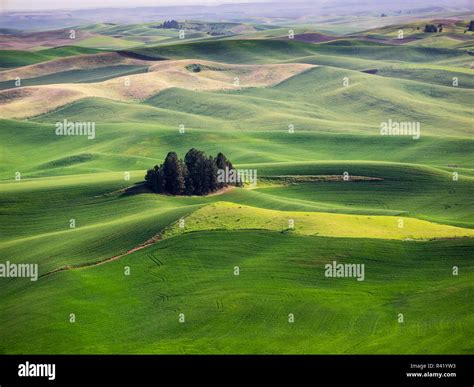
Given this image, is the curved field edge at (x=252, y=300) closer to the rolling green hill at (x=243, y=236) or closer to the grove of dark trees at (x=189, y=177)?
the rolling green hill at (x=243, y=236)

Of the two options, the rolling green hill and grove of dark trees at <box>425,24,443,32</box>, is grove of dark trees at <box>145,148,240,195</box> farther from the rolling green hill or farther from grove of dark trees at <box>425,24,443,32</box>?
grove of dark trees at <box>425,24,443,32</box>

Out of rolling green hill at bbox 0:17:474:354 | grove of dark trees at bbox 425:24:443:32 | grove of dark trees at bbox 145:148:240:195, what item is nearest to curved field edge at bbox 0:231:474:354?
rolling green hill at bbox 0:17:474:354

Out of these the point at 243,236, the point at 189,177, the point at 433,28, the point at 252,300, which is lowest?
the point at 252,300

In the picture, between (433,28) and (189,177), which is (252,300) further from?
(433,28)

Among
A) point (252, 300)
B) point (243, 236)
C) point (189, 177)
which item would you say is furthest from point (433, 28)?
point (252, 300)

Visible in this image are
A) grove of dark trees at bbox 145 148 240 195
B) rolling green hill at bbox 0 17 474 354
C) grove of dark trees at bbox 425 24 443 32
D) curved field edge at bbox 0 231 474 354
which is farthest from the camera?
grove of dark trees at bbox 425 24 443 32

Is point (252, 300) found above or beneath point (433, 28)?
beneath

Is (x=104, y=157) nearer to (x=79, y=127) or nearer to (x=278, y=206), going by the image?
(x=79, y=127)

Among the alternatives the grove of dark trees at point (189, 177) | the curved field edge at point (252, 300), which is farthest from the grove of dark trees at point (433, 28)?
the curved field edge at point (252, 300)

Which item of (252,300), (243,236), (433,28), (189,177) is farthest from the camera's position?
(433,28)

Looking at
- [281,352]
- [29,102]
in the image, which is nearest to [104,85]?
[29,102]

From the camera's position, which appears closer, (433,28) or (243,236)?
(243,236)
